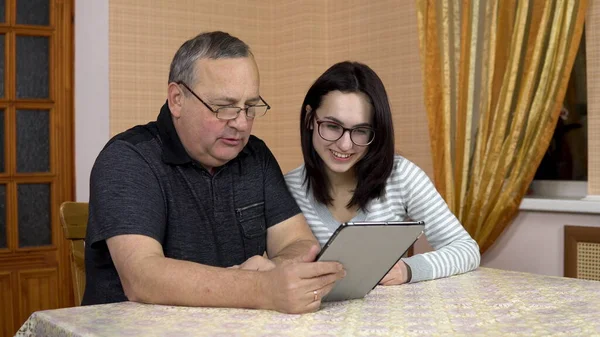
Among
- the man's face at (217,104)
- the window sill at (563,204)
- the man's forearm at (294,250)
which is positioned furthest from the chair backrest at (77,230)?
the window sill at (563,204)

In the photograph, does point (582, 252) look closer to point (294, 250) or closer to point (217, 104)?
point (294, 250)

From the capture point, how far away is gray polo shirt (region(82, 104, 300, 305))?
185 cm

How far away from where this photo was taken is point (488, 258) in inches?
142

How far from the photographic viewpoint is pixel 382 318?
155 cm

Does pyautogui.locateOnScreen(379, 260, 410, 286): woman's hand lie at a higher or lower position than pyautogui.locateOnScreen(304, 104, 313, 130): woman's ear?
lower

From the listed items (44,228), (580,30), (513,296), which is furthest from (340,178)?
(44,228)

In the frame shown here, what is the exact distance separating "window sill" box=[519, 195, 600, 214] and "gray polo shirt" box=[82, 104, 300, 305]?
150 cm

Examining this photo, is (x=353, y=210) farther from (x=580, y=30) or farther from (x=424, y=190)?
(x=580, y=30)

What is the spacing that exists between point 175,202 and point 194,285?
413 millimetres

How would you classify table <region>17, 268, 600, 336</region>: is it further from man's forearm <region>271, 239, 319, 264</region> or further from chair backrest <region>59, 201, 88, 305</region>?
chair backrest <region>59, 201, 88, 305</region>

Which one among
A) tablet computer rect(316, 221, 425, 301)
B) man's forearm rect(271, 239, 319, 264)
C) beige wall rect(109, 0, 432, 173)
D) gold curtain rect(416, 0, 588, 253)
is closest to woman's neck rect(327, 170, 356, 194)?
man's forearm rect(271, 239, 319, 264)

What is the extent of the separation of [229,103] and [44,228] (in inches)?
101

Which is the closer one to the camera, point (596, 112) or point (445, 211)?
point (445, 211)

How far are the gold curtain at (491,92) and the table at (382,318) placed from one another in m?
1.54
